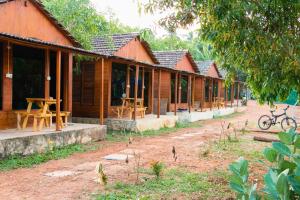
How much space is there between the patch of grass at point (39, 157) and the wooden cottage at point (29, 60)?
868 millimetres

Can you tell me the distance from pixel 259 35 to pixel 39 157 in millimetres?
6114

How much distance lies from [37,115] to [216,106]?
841 inches

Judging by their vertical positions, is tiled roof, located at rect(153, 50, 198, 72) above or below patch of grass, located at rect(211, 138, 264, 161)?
above

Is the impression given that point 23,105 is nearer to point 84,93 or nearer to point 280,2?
point 84,93

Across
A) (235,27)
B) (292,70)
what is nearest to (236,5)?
(235,27)

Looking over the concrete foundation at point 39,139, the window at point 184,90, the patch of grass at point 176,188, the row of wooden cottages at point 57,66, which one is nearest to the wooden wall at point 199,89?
the window at point 184,90

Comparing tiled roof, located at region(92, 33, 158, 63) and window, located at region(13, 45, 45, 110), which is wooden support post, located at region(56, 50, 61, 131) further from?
tiled roof, located at region(92, 33, 158, 63)

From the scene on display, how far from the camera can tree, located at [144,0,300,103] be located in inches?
211

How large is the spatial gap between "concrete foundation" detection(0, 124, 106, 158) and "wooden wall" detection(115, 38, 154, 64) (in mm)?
6155

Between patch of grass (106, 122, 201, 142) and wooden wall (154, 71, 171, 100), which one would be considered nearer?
patch of grass (106, 122, 201, 142)

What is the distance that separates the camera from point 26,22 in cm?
1174

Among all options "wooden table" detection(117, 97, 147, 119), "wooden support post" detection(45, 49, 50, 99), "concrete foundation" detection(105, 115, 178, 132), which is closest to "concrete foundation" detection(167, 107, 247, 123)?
"concrete foundation" detection(105, 115, 178, 132)

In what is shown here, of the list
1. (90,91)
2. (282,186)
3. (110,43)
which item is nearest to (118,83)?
(90,91)

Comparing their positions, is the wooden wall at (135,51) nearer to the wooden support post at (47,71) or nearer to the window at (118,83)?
the window at (118,83)
